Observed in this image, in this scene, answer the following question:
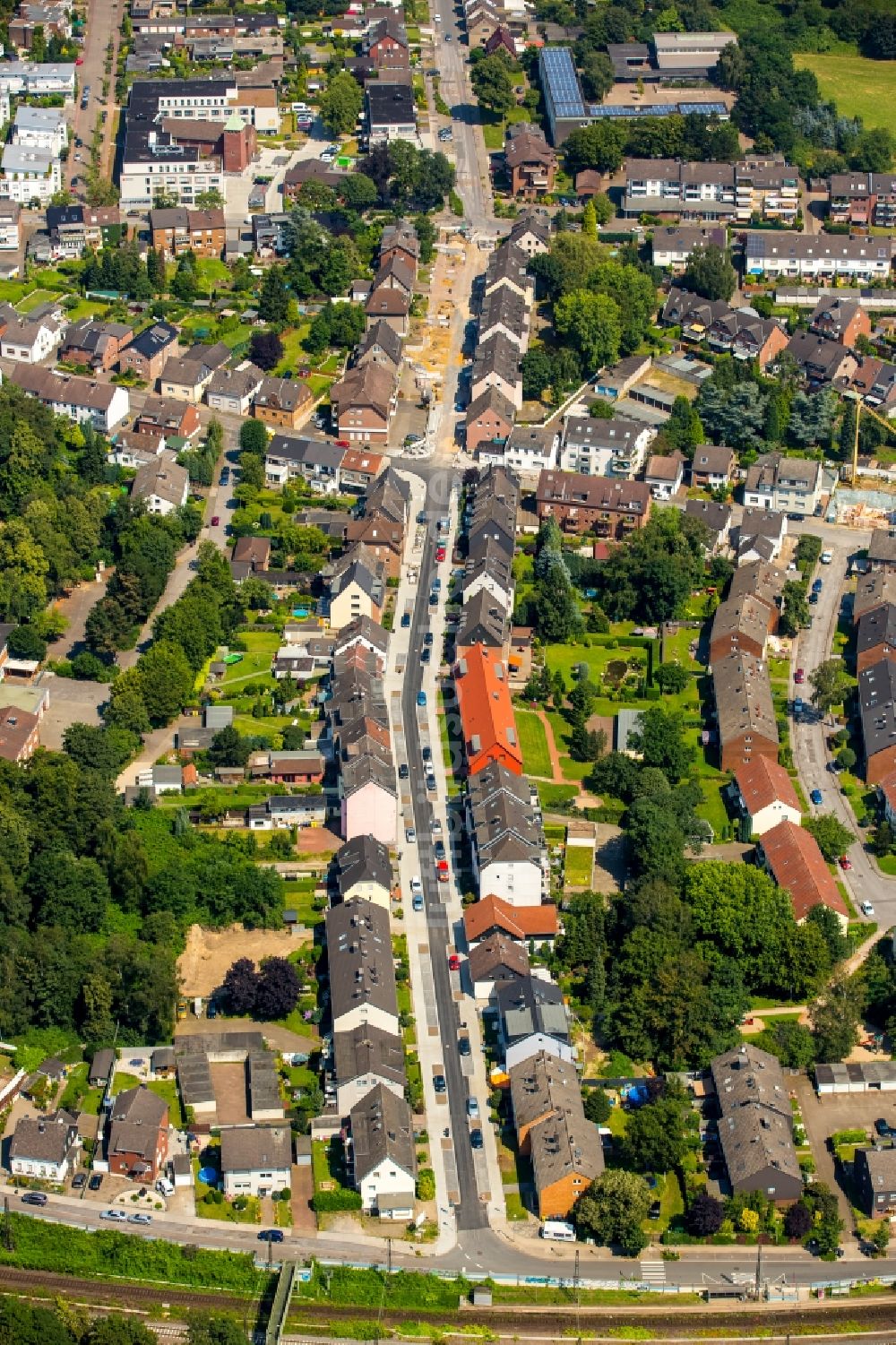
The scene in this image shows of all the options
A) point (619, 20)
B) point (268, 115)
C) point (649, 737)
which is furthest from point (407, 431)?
point (619, 20)

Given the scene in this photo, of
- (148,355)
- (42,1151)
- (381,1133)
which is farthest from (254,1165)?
(148,355)

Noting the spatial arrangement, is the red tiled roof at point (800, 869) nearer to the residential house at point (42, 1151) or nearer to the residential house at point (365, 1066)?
the residential house at point (365, 1066)

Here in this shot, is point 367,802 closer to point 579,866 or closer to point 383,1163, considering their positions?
point 579,866

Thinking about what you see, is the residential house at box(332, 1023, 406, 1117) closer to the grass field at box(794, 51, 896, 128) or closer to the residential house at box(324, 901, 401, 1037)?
the residential house at box(324, 901, 401, 1037)

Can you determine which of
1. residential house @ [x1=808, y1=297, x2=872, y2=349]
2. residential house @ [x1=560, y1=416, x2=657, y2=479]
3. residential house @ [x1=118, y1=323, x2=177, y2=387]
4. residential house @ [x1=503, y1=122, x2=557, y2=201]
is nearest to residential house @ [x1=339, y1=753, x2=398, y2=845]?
residential house @ [x1=560, y1=416, x2=657, y2=479]

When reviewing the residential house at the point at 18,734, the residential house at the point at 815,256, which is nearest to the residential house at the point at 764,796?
the residential house at the point at 18,734

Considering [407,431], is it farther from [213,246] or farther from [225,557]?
[213,246]

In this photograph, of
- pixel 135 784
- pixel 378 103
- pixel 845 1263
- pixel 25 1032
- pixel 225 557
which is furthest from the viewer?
Result: pixel 378 103
